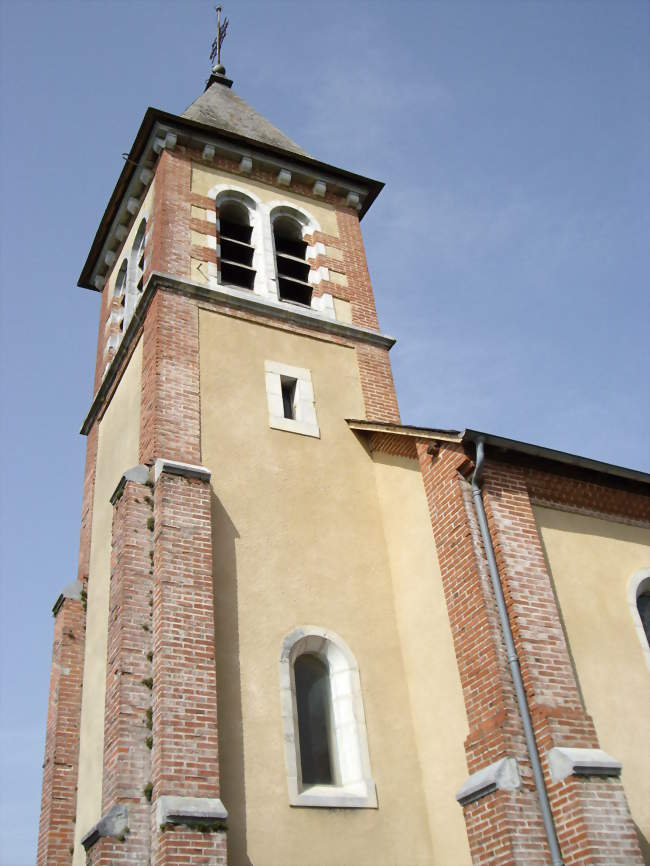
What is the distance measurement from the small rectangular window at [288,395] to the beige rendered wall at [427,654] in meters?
1.56

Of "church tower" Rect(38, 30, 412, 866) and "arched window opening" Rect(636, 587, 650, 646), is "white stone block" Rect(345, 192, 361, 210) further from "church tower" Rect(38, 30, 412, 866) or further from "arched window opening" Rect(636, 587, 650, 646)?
"arched window opening" Rect(636, 587, 650, 646)

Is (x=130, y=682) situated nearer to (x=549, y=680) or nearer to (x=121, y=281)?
(x=549, y=680)

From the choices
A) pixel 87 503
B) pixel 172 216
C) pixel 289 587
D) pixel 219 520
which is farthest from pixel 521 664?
pixel 172 216

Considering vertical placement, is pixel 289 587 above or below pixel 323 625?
above

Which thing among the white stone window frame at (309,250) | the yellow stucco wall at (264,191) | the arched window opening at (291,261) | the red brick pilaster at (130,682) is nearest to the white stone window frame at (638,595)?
the red brick pilaster at (130,682)

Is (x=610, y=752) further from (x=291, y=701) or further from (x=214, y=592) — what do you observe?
(x=214, y=592)

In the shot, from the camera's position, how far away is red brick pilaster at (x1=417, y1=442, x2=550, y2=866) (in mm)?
7914

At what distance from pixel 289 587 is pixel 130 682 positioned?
7.11 ft

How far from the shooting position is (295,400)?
12492mm

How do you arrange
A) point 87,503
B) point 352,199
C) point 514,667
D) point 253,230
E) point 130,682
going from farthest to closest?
1. point 352,199
2. point 253,230
3. point 87,503
4. point 130,682
5. point 514,667

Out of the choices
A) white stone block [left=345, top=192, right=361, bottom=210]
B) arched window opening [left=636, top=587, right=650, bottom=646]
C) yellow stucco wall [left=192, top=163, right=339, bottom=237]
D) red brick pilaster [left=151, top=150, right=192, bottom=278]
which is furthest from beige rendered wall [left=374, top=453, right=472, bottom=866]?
white stone block [left=345, top=192, right=361, bottom=210]

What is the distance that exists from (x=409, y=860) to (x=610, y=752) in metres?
2.29

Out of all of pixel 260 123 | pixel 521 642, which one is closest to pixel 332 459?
→ pixel 521 642

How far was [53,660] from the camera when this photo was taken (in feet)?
40.2
